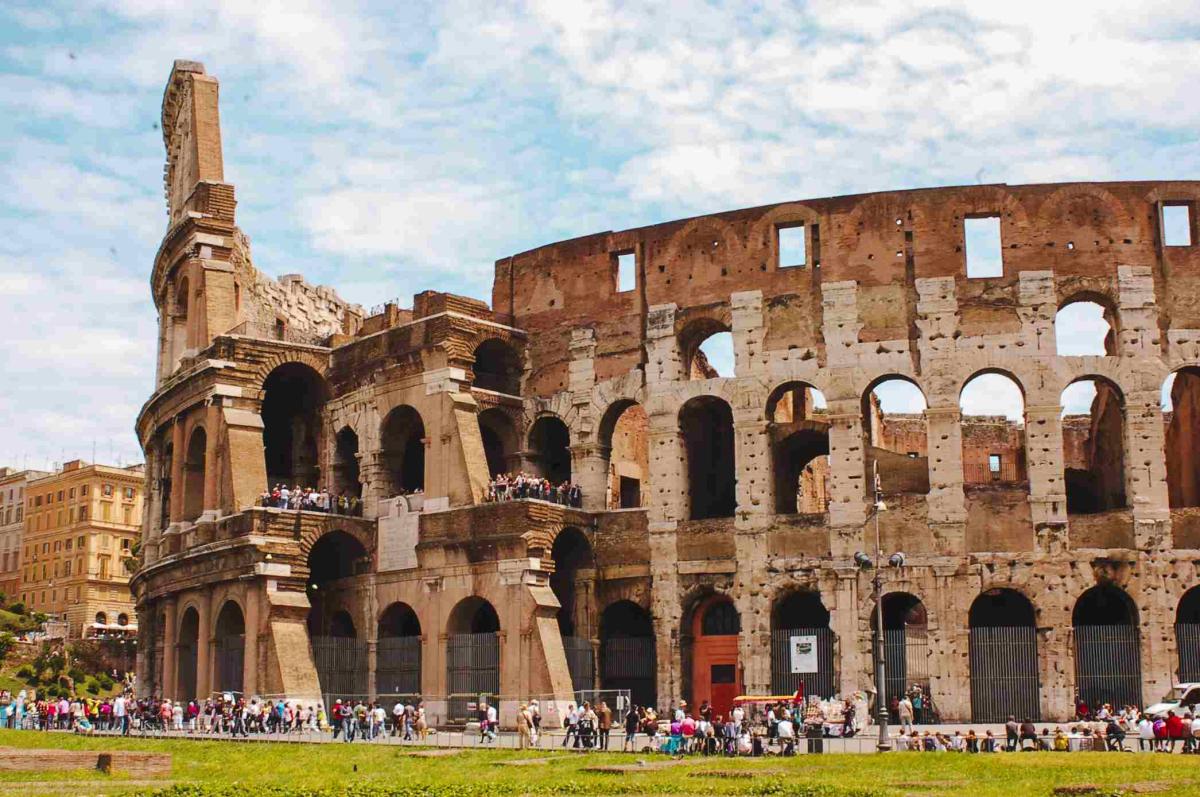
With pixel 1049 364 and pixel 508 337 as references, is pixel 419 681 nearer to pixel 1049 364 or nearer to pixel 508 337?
pixel 508 337

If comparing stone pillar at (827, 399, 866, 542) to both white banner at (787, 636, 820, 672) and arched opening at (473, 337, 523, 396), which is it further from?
arched opening at (473, 337, 523, 396)

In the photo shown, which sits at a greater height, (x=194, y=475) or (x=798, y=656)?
(x=194, y=475)

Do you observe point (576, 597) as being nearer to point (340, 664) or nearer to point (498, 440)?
point (498, 440)

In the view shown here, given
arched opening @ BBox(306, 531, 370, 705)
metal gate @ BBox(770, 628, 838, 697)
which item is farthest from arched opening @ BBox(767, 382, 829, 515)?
arched opening @ BBox(306, 531, 370, 705)

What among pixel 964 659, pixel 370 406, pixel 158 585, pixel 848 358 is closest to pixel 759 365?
pixel 848 358

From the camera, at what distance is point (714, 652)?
3869cm

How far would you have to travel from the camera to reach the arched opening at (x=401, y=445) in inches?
1699

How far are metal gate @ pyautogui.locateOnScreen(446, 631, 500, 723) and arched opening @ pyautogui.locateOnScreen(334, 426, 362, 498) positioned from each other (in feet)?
23.1

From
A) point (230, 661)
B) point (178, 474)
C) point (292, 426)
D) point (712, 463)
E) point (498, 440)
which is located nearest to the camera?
point (230, 661)

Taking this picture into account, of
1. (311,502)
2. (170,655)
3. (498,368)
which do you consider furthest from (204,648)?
(498,368)

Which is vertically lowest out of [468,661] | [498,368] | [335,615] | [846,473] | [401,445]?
[468,661]

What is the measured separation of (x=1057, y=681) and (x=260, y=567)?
63.8 ft

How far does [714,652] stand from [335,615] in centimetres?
1120

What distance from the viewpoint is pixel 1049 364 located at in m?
36.6
